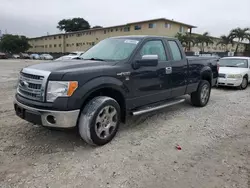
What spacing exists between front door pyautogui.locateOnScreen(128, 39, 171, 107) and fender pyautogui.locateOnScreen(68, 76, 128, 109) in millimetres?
450

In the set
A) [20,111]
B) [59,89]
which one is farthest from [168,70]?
[20,111]

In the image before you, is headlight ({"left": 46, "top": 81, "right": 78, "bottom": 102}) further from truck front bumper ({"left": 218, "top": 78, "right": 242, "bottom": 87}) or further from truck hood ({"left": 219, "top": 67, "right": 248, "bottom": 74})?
truck hood ({"left": 219, "top": 67, "right": 248, "bottom": 74})

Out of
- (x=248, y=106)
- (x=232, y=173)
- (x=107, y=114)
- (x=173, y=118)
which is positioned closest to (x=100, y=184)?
(x=107, y=114)

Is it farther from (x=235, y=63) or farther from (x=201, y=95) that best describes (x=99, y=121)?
(x=235, y=63)

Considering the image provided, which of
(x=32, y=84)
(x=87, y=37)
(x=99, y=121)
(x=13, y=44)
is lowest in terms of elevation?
(x=99, y=121)

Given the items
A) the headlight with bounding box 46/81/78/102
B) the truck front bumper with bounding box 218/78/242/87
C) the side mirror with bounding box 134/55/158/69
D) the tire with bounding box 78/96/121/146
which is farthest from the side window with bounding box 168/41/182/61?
the truck front bumper with bounding box 218/78/242/87

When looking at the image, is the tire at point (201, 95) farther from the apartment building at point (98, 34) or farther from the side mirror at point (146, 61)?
the apartment building at point (98, 34)

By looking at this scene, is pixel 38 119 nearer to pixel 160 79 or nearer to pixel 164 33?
pixel 160 79

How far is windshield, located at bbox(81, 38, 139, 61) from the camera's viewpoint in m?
4.07

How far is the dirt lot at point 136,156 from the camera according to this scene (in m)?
2.66

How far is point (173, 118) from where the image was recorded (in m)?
5.09

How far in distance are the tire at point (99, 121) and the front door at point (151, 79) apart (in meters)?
0.51

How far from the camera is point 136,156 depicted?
3254 millimetres

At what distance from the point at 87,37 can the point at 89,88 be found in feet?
175
